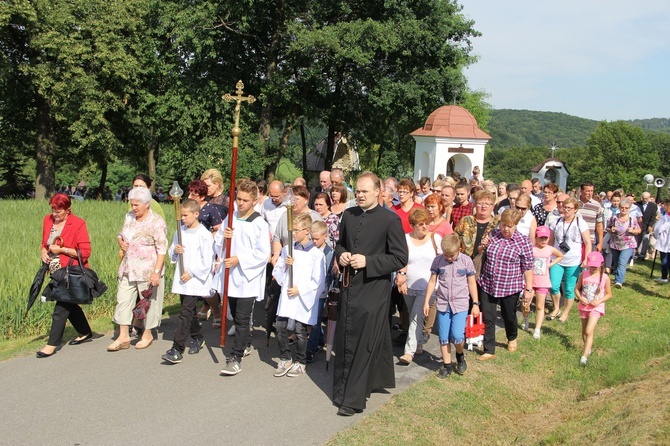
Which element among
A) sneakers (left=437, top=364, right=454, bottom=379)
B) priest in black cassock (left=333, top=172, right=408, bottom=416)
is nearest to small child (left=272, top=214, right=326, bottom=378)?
priest in black cassock (left=333, top=172, right=408, bottom=416)

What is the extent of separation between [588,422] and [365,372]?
7.48ft

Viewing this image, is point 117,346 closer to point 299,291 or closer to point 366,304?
point 299,291

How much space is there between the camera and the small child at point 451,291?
6.74 m

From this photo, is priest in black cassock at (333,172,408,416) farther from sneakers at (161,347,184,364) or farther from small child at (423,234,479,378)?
sneakers at (161,347,184,364)

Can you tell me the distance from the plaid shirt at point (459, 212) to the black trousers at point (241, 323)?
144 inches

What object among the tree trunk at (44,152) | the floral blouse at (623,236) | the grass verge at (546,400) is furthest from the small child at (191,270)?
the tree trunk at (44,152)

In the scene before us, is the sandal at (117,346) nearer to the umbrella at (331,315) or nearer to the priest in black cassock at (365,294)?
the umbrella at (331,315)

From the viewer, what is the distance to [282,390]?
6.27m

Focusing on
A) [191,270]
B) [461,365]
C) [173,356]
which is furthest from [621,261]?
[173,356]

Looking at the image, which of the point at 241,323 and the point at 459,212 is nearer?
the point at 241,323

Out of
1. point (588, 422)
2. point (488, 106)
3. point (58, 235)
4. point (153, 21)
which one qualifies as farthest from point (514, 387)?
point (488, 106)

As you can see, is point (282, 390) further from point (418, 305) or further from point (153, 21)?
point (153, 21)

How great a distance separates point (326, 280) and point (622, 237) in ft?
26.9

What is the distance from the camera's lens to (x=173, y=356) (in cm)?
694
